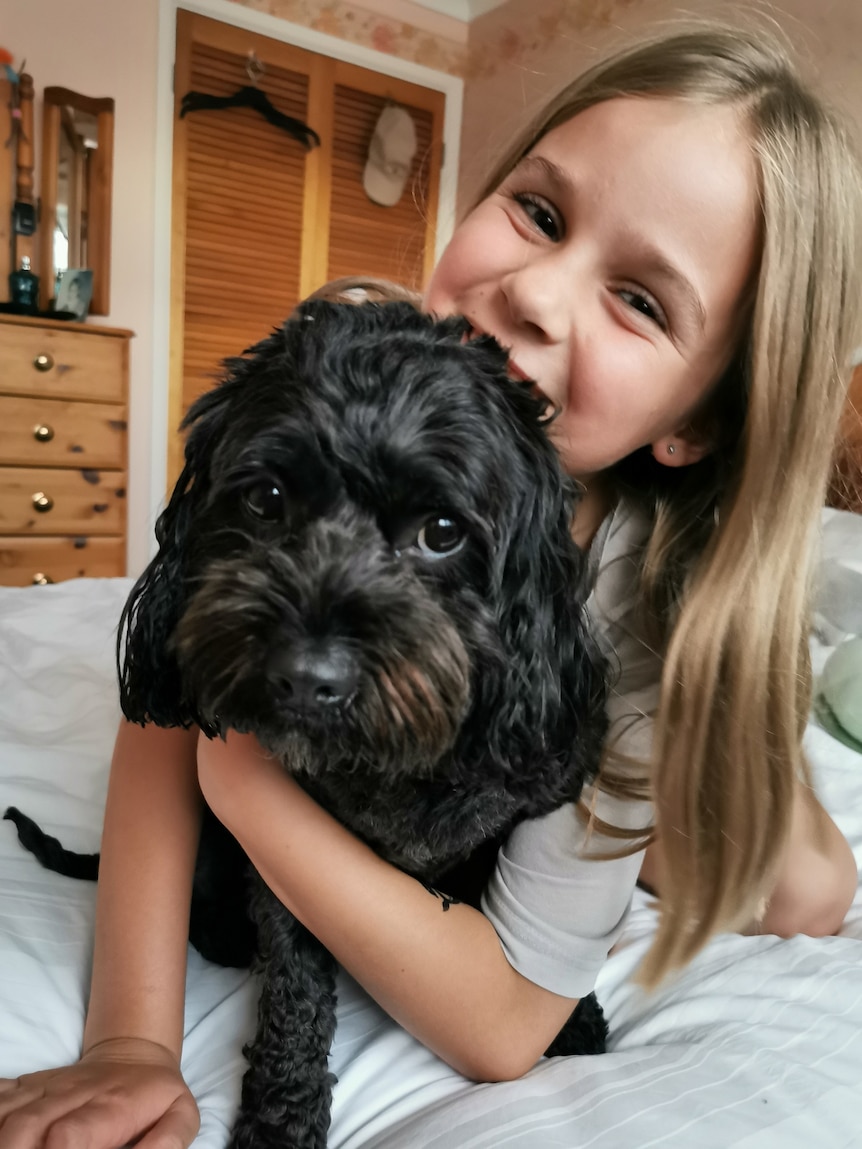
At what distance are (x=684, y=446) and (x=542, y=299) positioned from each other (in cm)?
34

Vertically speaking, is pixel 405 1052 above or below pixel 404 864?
below

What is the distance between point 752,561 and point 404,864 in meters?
0.57

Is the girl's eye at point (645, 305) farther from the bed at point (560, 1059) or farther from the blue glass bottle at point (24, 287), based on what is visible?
the blue glass bottle at point (24, 287)

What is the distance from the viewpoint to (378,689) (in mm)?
676

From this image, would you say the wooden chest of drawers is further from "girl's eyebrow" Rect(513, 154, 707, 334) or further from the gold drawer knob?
"girl's eyebrow" Rect(513, 154, 707, 334)

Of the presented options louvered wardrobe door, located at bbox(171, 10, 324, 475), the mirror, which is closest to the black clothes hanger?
louvered wardrobe door, located at bbox(171, 10, 324, 475)

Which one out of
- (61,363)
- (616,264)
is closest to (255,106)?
(61,363)

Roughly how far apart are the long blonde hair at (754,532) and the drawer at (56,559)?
2.98 meters

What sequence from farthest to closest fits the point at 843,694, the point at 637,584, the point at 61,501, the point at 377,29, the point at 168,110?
the point at 377,29
the point at 168,110
the point at 61,501
the point at 843,694
the point at 637,584

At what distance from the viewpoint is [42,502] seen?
3.38 metres

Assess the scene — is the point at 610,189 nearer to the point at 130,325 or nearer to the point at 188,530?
the point at 188,530

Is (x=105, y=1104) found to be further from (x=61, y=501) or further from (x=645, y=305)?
(x=61, y=501)

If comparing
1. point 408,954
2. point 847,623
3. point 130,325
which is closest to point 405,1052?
point 408,954

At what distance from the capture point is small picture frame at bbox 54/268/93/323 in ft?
11.9
